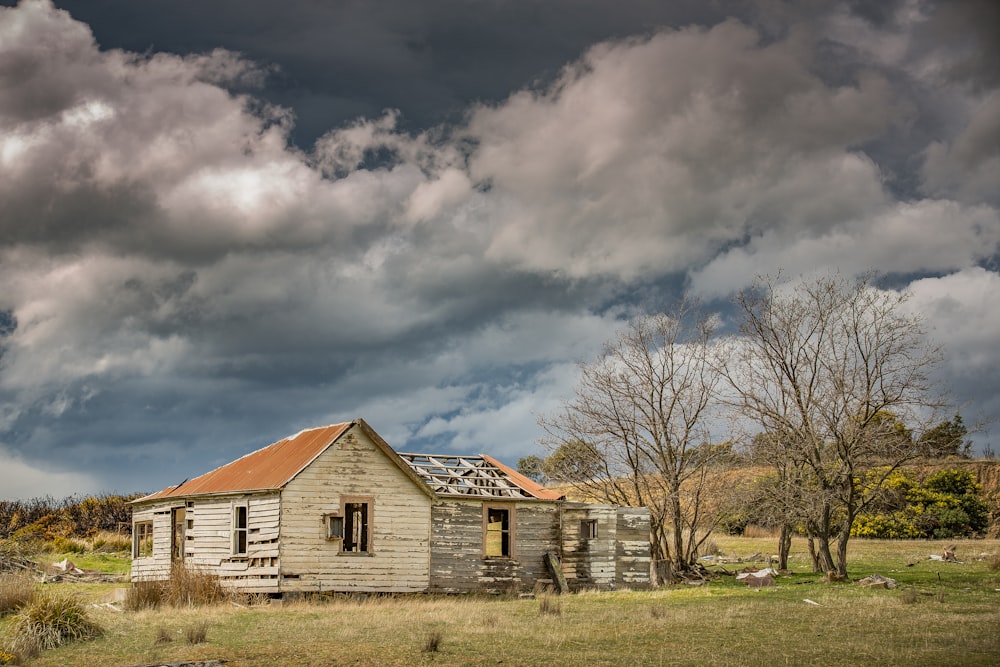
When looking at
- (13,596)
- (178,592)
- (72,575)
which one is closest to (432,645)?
(13,596)

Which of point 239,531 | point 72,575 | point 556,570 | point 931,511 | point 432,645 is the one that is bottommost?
point 72,575

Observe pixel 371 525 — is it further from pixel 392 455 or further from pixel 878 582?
pixel 878 582

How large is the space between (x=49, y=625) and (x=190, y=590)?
27.3 ft

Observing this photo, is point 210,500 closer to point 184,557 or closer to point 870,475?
point 184,557

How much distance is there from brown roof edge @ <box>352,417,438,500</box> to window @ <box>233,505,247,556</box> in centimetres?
473

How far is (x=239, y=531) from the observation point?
31.1 m

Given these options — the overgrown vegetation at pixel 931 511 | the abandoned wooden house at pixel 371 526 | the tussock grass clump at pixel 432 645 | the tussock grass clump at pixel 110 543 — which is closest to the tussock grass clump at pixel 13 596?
the abandoned wooden house at pixel 371 526

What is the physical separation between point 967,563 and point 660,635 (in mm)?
24015

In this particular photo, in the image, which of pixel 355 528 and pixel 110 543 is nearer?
pixel 355 528

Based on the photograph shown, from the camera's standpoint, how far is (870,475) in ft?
120

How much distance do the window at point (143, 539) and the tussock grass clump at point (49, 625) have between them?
1712 cm

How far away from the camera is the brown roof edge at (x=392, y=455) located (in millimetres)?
31016

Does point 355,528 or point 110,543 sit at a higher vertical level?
point 355,528

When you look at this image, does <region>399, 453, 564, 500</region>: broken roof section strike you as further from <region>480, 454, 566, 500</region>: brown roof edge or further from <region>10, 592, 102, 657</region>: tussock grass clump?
<region>10, 592, 102, 657</region>: tussock grass clump
